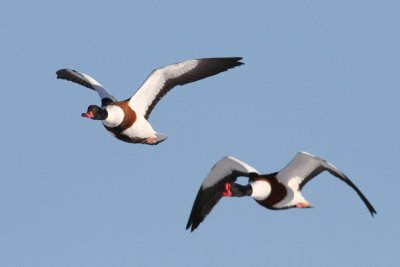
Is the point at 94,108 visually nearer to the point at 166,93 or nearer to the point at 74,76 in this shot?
the point at 166,93

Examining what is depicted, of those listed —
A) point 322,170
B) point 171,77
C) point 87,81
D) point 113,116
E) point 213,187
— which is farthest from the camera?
point 87,81

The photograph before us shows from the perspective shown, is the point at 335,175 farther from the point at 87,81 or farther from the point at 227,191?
the point at 87,81

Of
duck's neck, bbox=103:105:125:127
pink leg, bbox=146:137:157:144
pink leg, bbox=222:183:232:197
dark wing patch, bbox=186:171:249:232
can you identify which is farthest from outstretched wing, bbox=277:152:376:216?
duck's neck, bbox=103:105:125:127

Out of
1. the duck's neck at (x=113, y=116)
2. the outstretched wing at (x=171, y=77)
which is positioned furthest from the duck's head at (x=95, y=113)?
the outstretched wing at (x=171, y=77)

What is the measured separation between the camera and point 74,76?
83.6ft

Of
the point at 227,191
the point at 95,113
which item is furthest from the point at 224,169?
the point at 95,113

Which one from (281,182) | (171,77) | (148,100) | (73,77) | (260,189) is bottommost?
(260,189)

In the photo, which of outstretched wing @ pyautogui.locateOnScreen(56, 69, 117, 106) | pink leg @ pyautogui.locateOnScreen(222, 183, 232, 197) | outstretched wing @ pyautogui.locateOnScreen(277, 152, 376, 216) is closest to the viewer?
outstretched wing @ pyautogui.locateOnScreen(277, 152, 376, 216)

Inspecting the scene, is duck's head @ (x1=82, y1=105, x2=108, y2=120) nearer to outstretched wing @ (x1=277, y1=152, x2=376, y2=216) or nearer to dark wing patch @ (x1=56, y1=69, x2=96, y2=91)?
dark wing patch @ (x1=56, y1=69, x2=96, y2=91)

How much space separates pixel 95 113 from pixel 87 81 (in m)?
3.04

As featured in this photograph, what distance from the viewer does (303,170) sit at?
20.6 m

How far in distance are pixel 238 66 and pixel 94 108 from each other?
312 centimetres

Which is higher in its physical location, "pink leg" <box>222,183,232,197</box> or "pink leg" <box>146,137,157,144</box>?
"pink leg" <box>146,137,157,144</box>

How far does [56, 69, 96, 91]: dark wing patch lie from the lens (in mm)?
25078
